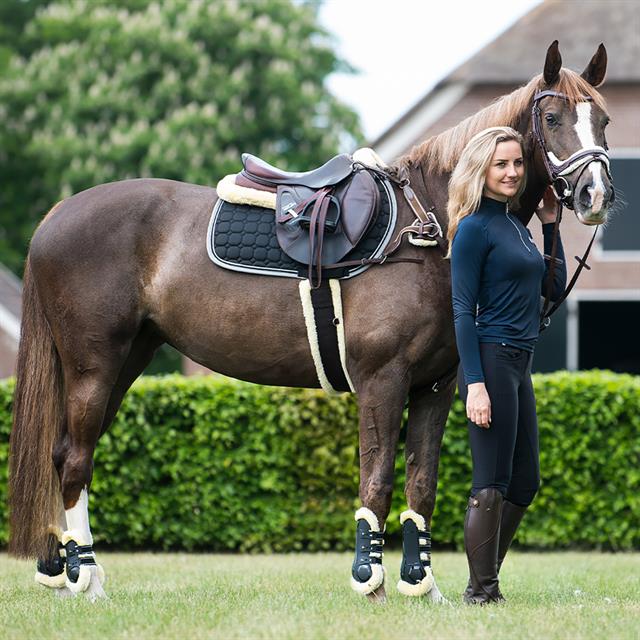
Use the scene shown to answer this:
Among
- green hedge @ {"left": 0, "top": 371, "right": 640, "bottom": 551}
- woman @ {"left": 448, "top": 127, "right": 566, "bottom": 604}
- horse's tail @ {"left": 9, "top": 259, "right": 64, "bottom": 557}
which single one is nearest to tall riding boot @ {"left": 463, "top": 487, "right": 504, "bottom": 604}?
woman @ {"left": 448, "top": 127, "right": 566, "bottom": 604}

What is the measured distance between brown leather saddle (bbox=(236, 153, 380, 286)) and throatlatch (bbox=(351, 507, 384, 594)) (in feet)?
3.95

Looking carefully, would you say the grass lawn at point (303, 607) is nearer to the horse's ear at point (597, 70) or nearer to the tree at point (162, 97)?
the horse's ear at point (597, 70)

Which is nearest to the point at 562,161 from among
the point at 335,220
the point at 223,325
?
the point at 335,220

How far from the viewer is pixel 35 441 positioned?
19.2 feet

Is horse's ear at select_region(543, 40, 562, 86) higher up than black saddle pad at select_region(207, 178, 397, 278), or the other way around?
horse's ear at select_region(543, 40, 562, 86)

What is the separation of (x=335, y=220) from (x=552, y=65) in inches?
50.8

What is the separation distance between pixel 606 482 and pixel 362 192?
488 centimetres

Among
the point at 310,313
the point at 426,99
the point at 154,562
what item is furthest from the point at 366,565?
the point at 426,99

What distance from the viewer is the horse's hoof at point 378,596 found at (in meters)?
5.17

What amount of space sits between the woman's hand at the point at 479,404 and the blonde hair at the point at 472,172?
735 millimetres

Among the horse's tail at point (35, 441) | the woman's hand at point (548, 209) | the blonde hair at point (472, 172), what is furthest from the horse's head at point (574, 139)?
the horse's tail at point (35, 441)

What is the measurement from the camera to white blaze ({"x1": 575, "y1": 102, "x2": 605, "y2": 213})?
4.75m

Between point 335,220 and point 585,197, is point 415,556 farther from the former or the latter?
point 585,197

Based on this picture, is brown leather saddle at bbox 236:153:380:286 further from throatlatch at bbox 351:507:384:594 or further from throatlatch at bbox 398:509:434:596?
throatlatch at bbox 398:509:434:596
